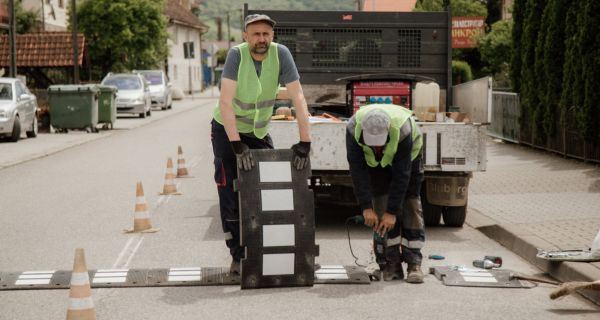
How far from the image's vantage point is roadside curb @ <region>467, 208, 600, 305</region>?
7.92 meters

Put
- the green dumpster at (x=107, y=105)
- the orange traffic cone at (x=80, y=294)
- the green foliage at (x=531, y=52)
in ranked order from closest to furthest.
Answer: the orange traffic cone at (x=80, y=294), the green foliage at (x=531, y=52), the green dumpster at (x=107, y=105)

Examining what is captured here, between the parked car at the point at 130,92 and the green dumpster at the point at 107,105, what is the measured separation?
6653 millimetres

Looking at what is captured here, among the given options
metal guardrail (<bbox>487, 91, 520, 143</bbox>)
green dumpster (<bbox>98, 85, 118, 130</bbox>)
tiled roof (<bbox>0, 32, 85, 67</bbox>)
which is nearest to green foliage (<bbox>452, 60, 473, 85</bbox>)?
metal guardrail (<bbox>487, 91, 520, 143</bbox>)

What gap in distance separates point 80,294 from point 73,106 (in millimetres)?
24030

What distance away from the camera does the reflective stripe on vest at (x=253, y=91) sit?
788cm

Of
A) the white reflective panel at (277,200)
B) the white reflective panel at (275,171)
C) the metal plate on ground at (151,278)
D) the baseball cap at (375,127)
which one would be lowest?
the metal plate on ground at (151,278)

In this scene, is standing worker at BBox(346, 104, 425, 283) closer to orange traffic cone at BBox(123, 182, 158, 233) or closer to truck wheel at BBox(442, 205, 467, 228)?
truck wheel at BBox(442, 205, 467, 228)

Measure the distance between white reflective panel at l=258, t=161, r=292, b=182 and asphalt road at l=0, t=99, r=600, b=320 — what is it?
2.72 feet

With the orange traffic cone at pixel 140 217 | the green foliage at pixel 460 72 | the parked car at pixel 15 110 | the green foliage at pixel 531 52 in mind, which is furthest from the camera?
the green foliage at pixel 460 72

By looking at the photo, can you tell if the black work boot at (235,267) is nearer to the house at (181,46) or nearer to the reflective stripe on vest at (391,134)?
the reflective stripe on vest at (391,134)

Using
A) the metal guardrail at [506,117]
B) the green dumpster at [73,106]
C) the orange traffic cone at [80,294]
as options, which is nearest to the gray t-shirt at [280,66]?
the orange traffic cone at [80,294]

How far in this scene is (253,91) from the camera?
7918 millimetres

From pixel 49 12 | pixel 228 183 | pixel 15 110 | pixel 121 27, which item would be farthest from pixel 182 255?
pixel 49 12

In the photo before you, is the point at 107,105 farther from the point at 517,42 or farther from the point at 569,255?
the point at 569,255
